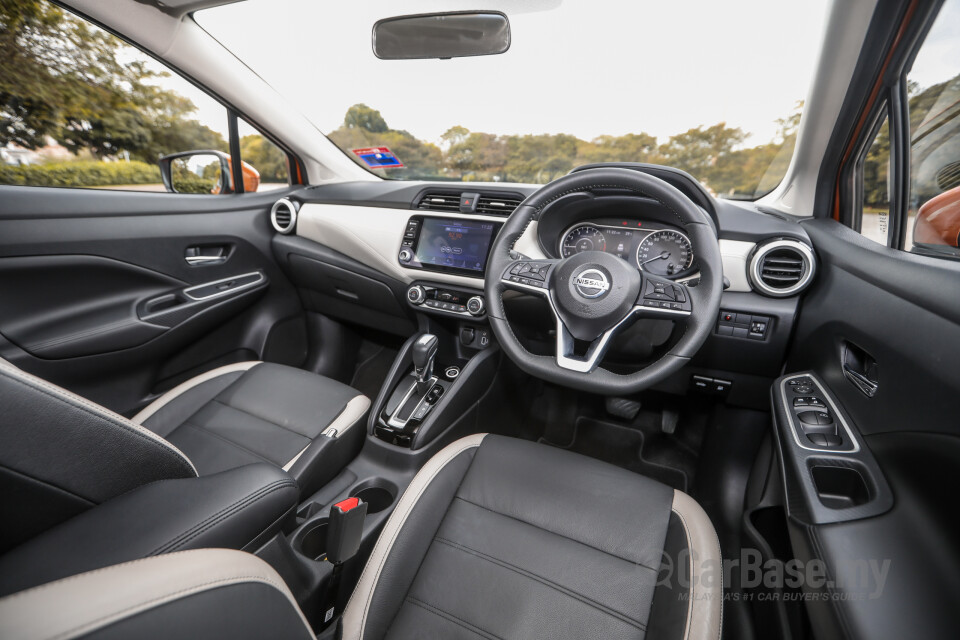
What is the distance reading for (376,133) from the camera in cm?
255

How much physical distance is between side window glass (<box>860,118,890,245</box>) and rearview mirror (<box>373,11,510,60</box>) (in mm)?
1344

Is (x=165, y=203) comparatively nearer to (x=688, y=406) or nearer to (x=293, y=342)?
(x=293, y=342)

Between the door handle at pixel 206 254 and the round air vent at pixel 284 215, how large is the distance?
0.28m

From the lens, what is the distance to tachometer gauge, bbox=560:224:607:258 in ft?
5.58

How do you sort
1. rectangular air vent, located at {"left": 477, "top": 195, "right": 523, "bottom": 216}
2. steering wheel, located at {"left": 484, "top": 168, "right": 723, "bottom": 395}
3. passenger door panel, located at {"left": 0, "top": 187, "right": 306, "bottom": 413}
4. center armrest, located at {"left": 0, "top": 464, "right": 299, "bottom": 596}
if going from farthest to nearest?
rectangular air vent, located at {"left": 477, "top": 195, "right": 523, "bottom": 216} → passenger door panel, located at {"left": 0, "top": 187, "right": 306, "bottom": 413} → steering wheel, located at {"left": 484, "top": 168, "right": 723, "bottom": 395} → center armrest, located at {"left": 0, "top": 464, "right": 299, "bottom": 596}

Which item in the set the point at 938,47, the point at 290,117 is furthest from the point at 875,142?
the point at 290,117

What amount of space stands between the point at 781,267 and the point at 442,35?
1.60 meters

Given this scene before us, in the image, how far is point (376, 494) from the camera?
1633 millimetres

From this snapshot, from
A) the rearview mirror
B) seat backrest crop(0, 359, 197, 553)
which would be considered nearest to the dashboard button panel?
the rearview mirror

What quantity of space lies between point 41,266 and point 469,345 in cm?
164

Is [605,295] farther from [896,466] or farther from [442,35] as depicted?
[442,35]

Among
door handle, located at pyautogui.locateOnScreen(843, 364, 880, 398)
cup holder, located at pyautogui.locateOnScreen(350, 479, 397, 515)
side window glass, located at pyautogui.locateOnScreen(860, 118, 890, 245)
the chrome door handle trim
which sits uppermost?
side window glass, located at pyautogui.locateOnScreen(860, 118, 890, 245)

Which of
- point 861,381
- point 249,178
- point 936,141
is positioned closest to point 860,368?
point 861,381

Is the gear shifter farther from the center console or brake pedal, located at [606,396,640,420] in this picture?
brake pedal, located at [606,396,640,420]
